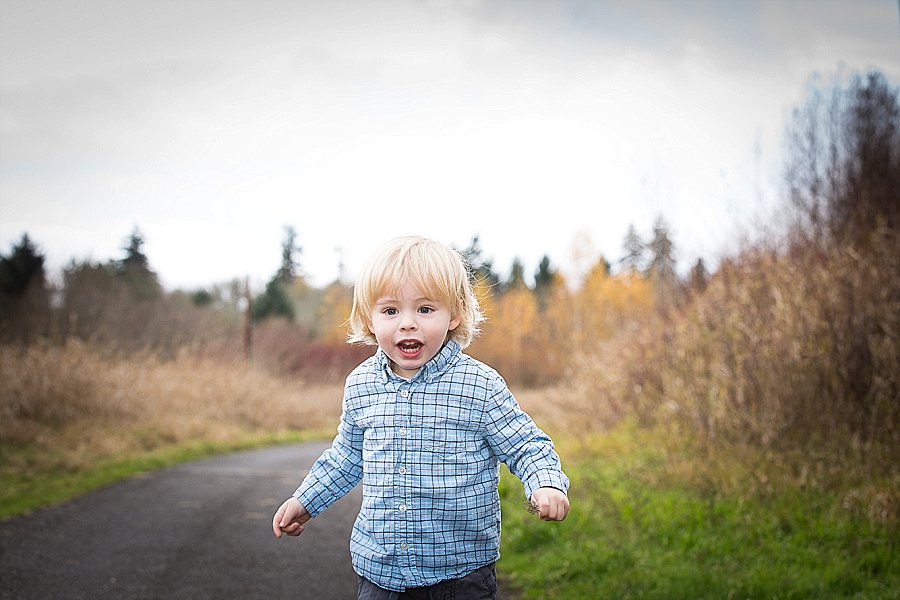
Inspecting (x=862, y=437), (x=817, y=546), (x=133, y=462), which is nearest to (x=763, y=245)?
(x=862, y=437)

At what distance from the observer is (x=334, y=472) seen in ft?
8.96

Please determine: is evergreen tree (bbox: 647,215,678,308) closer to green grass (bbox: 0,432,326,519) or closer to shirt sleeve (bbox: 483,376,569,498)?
green grass (bbox: 0,432,326,519)

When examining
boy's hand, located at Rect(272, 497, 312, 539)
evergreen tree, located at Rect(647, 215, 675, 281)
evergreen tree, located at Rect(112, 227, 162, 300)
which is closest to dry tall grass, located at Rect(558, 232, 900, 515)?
evergreen tree, located at Rect(647, 215, 675, 281)

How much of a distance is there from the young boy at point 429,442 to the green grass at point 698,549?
2.30 m

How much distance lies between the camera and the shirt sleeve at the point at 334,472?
8.86 ft

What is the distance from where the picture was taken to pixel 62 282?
2623cm

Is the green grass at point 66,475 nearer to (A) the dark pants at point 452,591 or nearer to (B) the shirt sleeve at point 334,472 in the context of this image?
(B) the shirt sleeve at point 334,472

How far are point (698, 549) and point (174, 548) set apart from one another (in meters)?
4.10

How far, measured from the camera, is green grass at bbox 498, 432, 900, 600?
13.9 feet

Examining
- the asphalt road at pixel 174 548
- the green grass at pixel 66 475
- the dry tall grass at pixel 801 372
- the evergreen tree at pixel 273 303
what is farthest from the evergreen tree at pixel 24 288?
the dry tall grass at pixel 801 372

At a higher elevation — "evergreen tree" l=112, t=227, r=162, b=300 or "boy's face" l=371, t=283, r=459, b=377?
"evergreen tree" l=112, t=227, r=162, b=300

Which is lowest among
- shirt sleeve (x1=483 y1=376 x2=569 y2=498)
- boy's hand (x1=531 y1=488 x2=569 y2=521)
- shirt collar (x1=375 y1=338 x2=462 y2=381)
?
boy's hand (x1=531 y1=488 x2=569 y2=521)

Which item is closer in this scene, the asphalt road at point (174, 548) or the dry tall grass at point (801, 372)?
the asphalt road at point (174, 548)

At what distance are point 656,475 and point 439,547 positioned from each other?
193 inches
